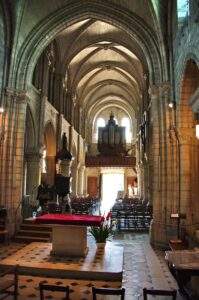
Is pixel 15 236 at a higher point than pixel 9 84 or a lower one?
lower

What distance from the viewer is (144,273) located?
8.71m

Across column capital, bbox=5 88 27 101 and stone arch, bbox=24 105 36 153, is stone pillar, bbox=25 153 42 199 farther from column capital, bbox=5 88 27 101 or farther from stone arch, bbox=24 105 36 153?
column capital, bbox=5 88 27 101

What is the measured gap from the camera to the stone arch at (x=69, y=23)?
1466 centimetres

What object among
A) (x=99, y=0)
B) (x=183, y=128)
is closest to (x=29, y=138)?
(x=99, y=0)

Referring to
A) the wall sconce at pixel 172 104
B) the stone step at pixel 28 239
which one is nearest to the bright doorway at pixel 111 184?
the stone step at pixel 28 239

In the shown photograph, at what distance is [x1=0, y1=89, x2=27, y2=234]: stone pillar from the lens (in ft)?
45.6

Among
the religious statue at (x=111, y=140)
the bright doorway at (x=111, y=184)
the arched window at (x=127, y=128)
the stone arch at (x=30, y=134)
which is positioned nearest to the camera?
the stone arch at (x=30, y=134)

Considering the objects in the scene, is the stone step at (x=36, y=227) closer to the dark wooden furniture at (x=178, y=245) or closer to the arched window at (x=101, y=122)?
the dark wooden furniture at (x=178, y=245)

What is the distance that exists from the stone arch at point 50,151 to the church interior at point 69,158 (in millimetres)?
78

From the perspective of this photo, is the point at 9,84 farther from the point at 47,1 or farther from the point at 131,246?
the point at 131,246

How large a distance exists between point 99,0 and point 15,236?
38.7ft

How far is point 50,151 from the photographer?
2292 centimetres

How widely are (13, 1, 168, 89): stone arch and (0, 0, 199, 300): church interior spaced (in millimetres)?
48

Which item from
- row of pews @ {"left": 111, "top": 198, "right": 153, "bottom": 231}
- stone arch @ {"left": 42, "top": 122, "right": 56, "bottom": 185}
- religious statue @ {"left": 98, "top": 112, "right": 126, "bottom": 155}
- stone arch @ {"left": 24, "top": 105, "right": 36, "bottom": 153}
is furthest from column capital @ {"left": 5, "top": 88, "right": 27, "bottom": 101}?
religious statue @ {"left": 98, "top": 112, "right": 126, "bottom": 155}
